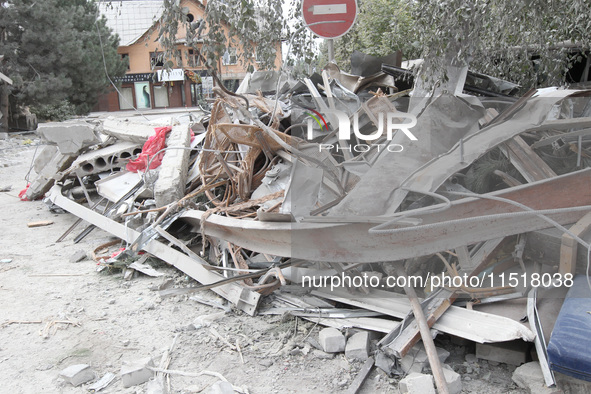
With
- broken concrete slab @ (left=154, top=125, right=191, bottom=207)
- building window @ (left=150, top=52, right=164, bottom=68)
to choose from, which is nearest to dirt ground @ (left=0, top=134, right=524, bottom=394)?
broken concrete slab @ (left=154, top=125, right=191, bottom=207)

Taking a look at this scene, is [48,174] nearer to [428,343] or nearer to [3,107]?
[428,343]

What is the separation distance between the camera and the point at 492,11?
3.50 meters

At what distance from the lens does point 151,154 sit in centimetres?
611

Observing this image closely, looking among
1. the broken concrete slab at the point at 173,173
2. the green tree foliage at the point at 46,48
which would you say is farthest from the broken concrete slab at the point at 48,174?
the green tree foliage at the point at 46,48

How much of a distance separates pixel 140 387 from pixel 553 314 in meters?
2.42

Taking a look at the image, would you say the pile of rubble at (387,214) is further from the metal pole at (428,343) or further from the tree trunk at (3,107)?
the tree trunk at (3,107)

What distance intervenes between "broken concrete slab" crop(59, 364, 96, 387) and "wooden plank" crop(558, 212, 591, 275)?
291 cm

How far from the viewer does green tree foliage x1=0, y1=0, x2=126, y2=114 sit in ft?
63.4

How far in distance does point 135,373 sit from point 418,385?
1.64 meters

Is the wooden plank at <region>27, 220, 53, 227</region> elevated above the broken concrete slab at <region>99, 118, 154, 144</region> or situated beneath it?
situated beneath

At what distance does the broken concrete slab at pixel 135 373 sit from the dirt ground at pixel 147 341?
5 cm

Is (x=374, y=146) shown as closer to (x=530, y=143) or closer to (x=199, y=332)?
(x=530, y=143)

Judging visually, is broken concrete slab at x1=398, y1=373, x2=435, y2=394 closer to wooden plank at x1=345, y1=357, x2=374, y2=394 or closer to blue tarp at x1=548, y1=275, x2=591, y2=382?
wooden plank at x1=345, y1=357, x2=374, y2=394

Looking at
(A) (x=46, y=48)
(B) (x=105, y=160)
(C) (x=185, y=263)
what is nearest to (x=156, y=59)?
(C) (x=185, y=263)
